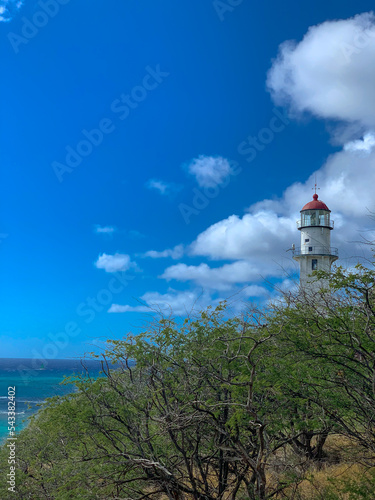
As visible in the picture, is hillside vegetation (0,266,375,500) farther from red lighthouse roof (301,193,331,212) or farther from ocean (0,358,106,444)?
red lighthouse roof (301,193,331,212)

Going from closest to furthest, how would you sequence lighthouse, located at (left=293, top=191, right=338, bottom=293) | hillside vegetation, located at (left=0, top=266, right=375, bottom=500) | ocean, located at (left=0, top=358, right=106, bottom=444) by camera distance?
Result: 1. hillside vegetation, located at (left=0, top=266, right=375, bottom=500)
2. ocean, located at (left=0, top=358, right=106, bottom=444)
3. lighthouse, located at (left=293, top=191, right=338, bottom=293)

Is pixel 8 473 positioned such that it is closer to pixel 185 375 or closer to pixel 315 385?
pixel 185 375

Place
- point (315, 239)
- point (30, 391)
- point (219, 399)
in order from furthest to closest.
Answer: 1. point (30, 391)
2. point (315, 239)
3. point (219, 399)

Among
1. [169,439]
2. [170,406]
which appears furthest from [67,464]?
[170,406]

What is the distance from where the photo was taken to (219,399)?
8297mm

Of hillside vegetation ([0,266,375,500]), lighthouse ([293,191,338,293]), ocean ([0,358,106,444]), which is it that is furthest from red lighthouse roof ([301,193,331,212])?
hillside vegetation ([0,266,375,500])

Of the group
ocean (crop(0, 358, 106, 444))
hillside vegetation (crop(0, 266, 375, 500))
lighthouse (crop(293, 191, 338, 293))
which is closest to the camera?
hillside vegetation (crop(0, 266, 375, 500))

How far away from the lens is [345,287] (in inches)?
300

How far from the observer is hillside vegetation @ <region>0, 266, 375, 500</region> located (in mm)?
7703

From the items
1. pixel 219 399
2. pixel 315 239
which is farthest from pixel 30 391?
pixel 219 399

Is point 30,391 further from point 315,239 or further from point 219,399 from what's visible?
point 219,399

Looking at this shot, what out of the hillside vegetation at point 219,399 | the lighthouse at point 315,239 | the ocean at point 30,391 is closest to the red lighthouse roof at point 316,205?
the lighthouse at point 315,239

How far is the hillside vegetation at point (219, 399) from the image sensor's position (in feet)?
25.3

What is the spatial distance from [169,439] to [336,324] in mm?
3649
